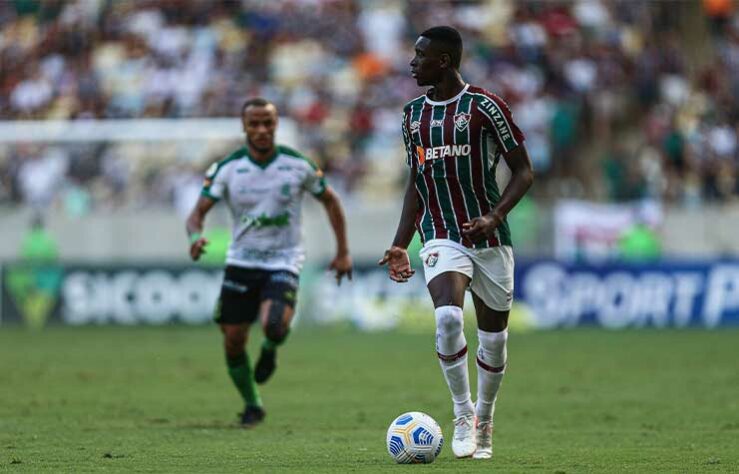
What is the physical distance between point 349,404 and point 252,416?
76.8 inches

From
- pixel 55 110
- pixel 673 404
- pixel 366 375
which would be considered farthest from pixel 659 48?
pixel 673 404

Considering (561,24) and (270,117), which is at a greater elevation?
(561,24)

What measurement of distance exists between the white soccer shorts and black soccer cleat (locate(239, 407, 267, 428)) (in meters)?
3.46

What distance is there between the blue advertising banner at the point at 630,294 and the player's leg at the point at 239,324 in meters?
13.9

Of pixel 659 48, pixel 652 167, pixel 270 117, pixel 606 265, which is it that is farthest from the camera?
pixel 659 48

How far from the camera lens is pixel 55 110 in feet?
104

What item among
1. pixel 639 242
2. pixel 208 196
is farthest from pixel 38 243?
pixel 208 196

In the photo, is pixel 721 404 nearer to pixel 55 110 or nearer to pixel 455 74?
pixel 455 74

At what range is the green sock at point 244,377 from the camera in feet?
40.6

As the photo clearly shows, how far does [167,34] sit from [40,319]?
29.0 feet

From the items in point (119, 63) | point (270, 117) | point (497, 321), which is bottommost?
point (497, 321)

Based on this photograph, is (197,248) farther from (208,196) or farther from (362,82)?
(362,82)

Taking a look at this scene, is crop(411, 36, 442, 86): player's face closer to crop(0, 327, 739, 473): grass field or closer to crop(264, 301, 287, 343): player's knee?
crop(0, 327, 739, 473): grass field

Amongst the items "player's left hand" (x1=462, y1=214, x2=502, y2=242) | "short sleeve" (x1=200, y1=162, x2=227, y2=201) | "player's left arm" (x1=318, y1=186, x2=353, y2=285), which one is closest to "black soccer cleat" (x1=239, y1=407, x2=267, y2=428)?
"player's left arm" (x1=318, y1=186, x2=353, y2=285)
